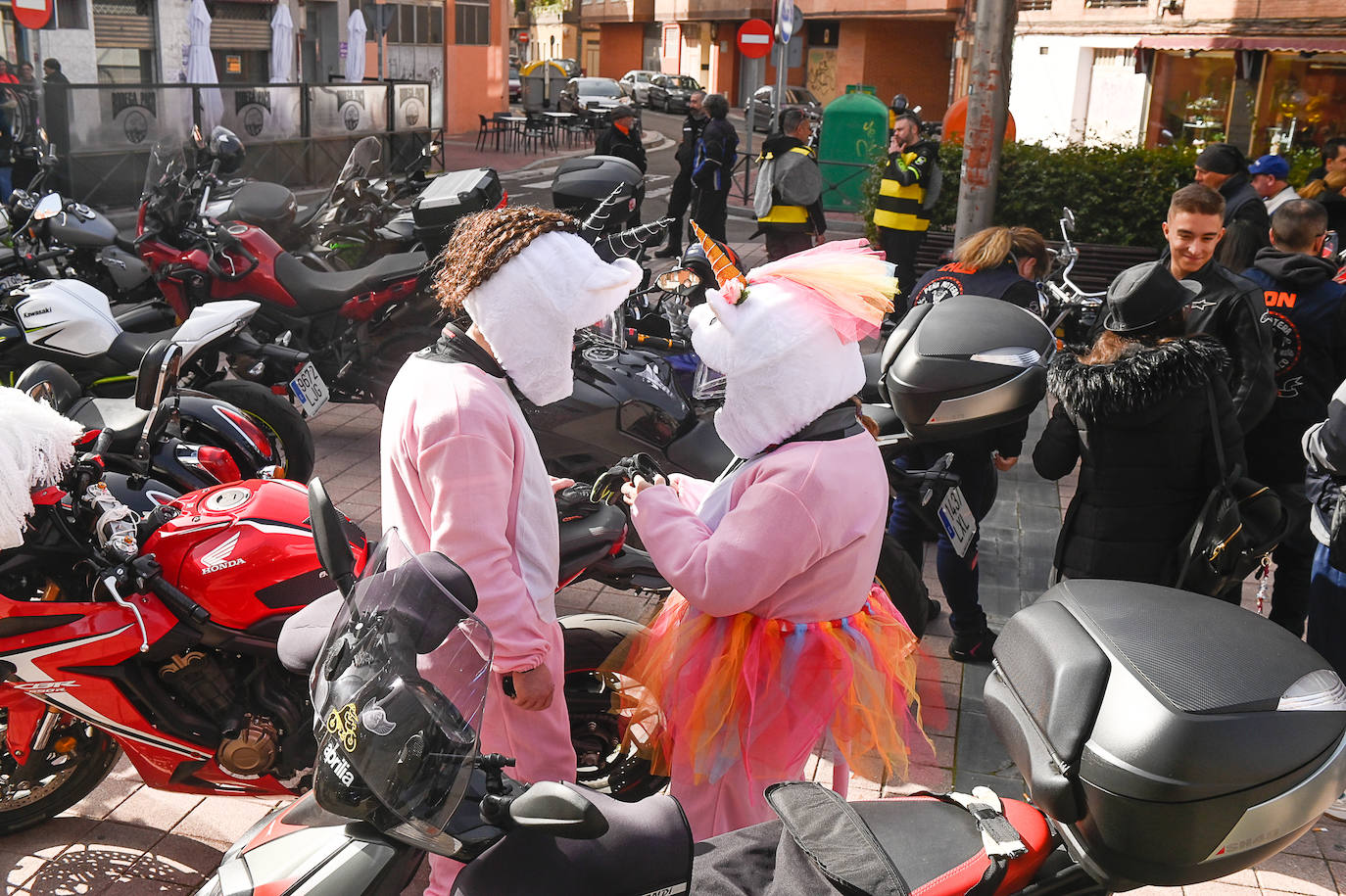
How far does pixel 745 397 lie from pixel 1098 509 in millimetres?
1531

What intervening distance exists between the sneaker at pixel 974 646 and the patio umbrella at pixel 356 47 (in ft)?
68.0

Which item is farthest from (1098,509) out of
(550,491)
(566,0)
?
(566,0)

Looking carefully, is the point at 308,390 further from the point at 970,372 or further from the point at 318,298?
the point at 970,372

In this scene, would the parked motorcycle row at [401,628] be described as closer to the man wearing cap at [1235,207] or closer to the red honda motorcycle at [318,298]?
the red honda motorcycle at [318,298]

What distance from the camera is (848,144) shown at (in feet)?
52.4

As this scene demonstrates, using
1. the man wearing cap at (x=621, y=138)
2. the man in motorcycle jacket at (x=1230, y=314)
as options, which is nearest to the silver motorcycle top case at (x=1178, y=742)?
the man in motorcycle jacket at (x=1230, y=314)

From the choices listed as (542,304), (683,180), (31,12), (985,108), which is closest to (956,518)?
(542,304)

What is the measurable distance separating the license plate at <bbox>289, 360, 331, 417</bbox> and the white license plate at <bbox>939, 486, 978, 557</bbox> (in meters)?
3.38

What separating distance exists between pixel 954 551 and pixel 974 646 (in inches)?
16.7

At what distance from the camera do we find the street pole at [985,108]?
8016 mm

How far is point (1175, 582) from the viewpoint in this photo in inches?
141

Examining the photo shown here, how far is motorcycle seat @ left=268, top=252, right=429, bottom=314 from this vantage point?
646 centimetres

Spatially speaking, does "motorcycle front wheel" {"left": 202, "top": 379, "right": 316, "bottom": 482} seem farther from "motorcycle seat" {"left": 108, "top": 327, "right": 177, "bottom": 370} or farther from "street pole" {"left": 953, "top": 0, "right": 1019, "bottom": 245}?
"street pole" {"left": 953, "top": 0, "right": 1019, "bottom": 245}

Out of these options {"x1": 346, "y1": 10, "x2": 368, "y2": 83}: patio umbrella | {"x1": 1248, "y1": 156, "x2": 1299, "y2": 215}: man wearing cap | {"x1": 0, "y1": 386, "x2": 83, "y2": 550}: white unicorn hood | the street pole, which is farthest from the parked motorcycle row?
{"x1": 346, "y1": 10, "x2": 368, "y2": 83}: patio umbrella
